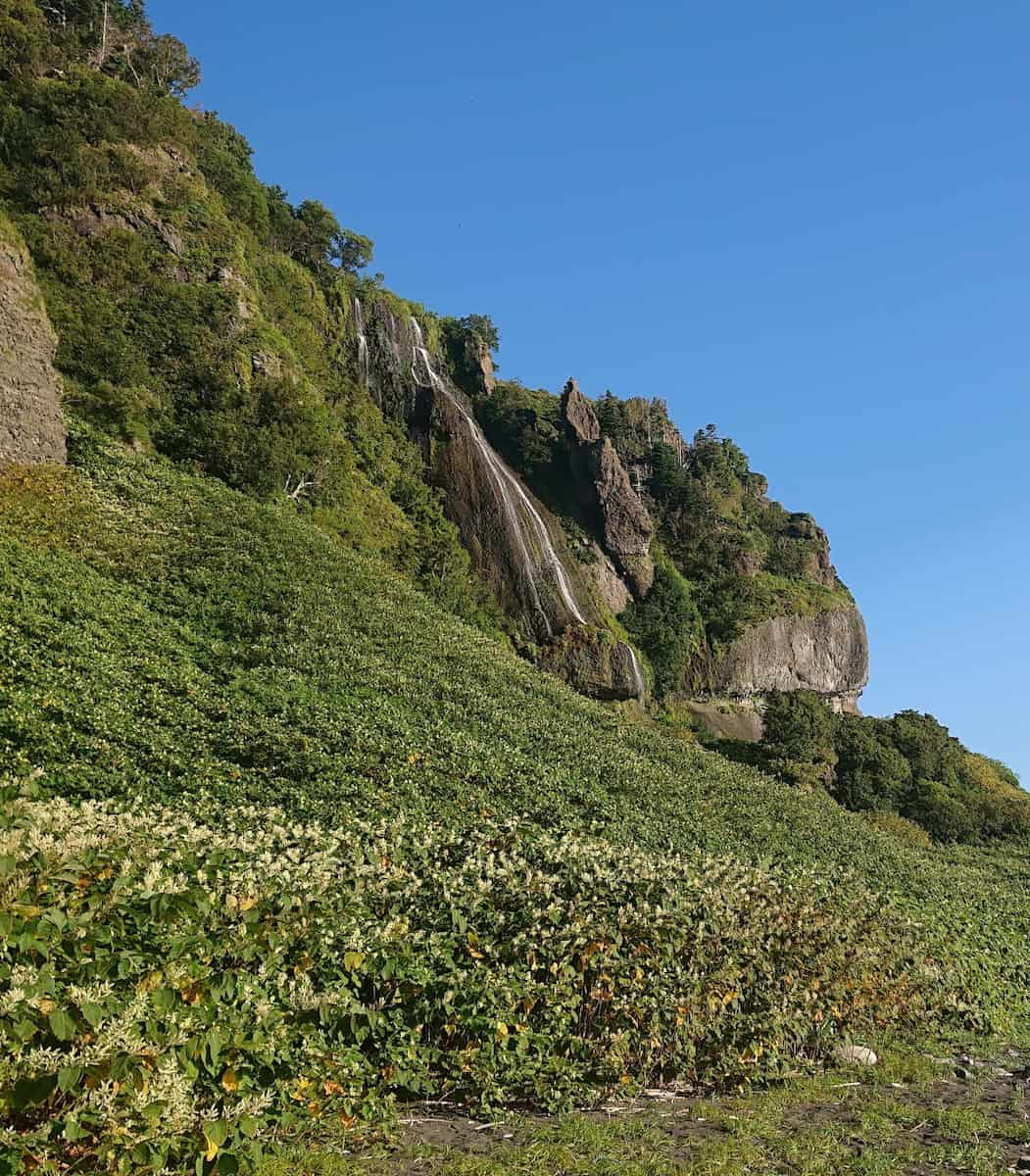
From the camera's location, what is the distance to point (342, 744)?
Result: 15.5 meters

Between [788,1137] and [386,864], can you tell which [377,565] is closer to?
[386,864]

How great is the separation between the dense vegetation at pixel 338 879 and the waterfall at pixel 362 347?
23481 millimetres

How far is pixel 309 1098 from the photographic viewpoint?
17.6 feet

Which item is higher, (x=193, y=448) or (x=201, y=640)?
(x=193, y=448)

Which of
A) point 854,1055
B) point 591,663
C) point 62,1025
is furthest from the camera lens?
point 591,663

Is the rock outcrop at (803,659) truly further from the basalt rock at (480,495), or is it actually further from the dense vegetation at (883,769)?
the basalt rock at (480,495)

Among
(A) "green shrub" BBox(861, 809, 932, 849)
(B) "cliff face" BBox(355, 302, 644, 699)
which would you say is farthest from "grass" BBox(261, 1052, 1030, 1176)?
(B) "cliff face" BBox(355, 302, 644, 699)

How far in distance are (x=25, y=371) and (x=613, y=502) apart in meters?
31.9

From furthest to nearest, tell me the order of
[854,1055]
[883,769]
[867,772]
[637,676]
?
[883,769], [867,772], [637,676], [854,1055]

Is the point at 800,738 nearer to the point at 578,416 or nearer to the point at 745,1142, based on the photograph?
the point at 578,416

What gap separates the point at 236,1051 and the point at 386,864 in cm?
371

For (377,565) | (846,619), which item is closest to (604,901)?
(377,565)

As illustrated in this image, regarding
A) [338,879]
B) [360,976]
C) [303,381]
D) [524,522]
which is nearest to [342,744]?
[338,879]

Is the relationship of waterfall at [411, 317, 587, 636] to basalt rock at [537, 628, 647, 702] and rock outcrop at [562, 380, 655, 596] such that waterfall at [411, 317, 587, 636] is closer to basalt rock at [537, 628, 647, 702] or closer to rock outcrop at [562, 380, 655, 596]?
basalt rock at [537, 628, 647, 702]
